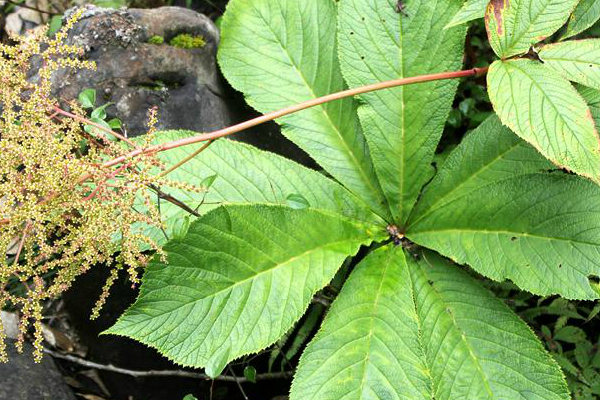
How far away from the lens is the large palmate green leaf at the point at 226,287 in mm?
1584

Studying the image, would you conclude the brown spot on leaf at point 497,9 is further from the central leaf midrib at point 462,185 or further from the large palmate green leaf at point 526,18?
the central leaf midrib at point 462,185

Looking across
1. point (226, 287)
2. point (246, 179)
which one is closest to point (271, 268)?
point (226, 287)

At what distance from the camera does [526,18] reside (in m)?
1.45

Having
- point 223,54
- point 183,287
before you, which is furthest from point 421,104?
point 183,287

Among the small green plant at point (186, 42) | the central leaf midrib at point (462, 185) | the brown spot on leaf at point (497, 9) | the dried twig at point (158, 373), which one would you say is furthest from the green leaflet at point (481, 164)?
the small green plant at point (186, 42)

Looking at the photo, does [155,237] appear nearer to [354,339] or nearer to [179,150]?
[179,150]

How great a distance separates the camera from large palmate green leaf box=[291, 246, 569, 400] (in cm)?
156

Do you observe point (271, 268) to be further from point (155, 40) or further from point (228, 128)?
point (155, 40)

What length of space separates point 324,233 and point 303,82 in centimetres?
60

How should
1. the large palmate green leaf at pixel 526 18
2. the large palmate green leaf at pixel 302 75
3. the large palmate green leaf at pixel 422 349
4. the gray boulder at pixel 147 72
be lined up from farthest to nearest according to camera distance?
the gray boulder at pixel 147 72
the large palmate green leaf at pixel 302 75
the large palmate green leaf at pixel 422 349
the large palmate green leaf at pixel 526 18

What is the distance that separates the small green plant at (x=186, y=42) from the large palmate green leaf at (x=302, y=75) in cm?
21

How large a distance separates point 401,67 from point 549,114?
635 millimetres

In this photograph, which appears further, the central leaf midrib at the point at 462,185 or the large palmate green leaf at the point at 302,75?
the large palmate green leaf at the point at 302,75

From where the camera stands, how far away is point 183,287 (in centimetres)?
160
